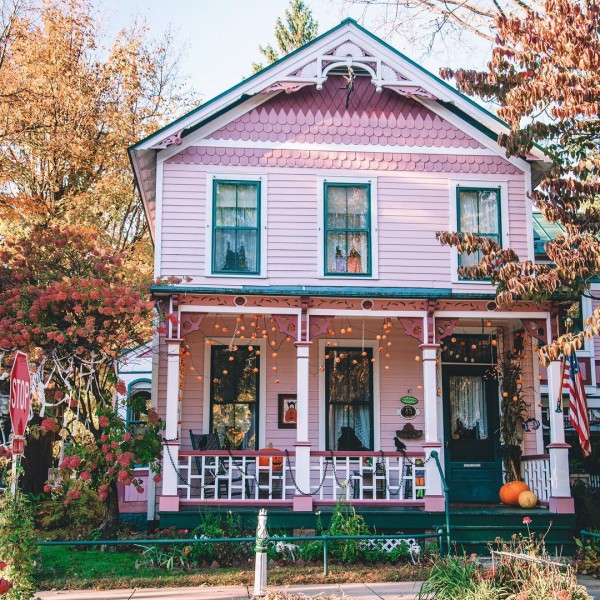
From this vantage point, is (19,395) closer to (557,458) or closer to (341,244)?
(341,244)

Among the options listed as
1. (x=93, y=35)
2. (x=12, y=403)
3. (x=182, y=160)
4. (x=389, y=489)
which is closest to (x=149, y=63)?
(x=93, y=35)

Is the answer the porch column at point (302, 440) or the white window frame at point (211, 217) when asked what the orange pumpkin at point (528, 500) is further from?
the white window frame at point (211, 217)

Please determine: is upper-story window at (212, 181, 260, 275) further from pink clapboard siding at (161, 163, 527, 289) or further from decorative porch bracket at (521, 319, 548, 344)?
decorative porch bracket at (521, 319, 548, 344)

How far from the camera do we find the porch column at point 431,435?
516 inches

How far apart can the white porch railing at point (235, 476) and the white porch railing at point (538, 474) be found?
4.23 m

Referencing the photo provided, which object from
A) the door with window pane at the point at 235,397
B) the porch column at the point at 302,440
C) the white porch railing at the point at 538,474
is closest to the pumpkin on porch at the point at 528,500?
the white porch railing at the point at 538,474

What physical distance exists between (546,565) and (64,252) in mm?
9340

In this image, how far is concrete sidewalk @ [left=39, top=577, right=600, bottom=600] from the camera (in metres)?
9.94

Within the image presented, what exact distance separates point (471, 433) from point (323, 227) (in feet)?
16.0

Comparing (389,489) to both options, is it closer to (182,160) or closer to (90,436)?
(90,436)

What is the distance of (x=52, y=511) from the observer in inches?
595

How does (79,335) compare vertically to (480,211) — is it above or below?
below

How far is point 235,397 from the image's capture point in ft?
49.7

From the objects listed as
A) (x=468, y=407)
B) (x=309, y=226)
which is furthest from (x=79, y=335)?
(x=468, y=407)
